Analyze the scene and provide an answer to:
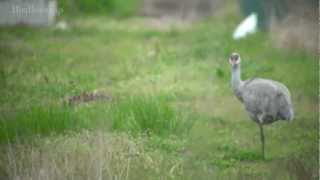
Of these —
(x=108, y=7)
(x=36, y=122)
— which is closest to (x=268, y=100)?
(x=36, y=122)

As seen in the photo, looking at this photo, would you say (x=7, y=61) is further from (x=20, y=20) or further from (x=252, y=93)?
(x=252, y=93)

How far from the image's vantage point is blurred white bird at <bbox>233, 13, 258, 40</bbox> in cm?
1465

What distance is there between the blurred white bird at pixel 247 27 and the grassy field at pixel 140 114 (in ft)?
4.61

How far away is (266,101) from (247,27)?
21.2 ft

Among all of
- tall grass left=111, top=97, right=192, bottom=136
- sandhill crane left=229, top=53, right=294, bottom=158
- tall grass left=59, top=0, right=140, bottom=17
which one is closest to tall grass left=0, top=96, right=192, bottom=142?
tall grass left=111, top=97, right=192, bottom=136

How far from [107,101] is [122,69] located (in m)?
2.19

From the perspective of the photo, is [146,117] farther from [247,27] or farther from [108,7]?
[108,7]

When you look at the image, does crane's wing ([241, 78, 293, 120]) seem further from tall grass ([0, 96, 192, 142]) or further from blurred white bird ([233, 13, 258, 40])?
blurred white bird ([233, 13, 258, 40])

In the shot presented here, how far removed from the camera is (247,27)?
49.7 feet

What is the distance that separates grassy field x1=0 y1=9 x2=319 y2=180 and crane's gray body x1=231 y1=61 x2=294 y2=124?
17.6 inches

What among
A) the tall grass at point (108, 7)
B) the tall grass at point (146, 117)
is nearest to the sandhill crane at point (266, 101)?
the tall grass at point (146, 117)

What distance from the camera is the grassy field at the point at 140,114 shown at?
8227 millimetres

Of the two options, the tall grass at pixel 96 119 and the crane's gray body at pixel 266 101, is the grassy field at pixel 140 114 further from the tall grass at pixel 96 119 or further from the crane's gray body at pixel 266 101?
the crane's gray body at pixel 266 101

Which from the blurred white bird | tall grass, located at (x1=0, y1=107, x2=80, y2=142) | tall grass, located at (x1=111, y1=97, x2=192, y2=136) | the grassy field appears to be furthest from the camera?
the blurred white bird
